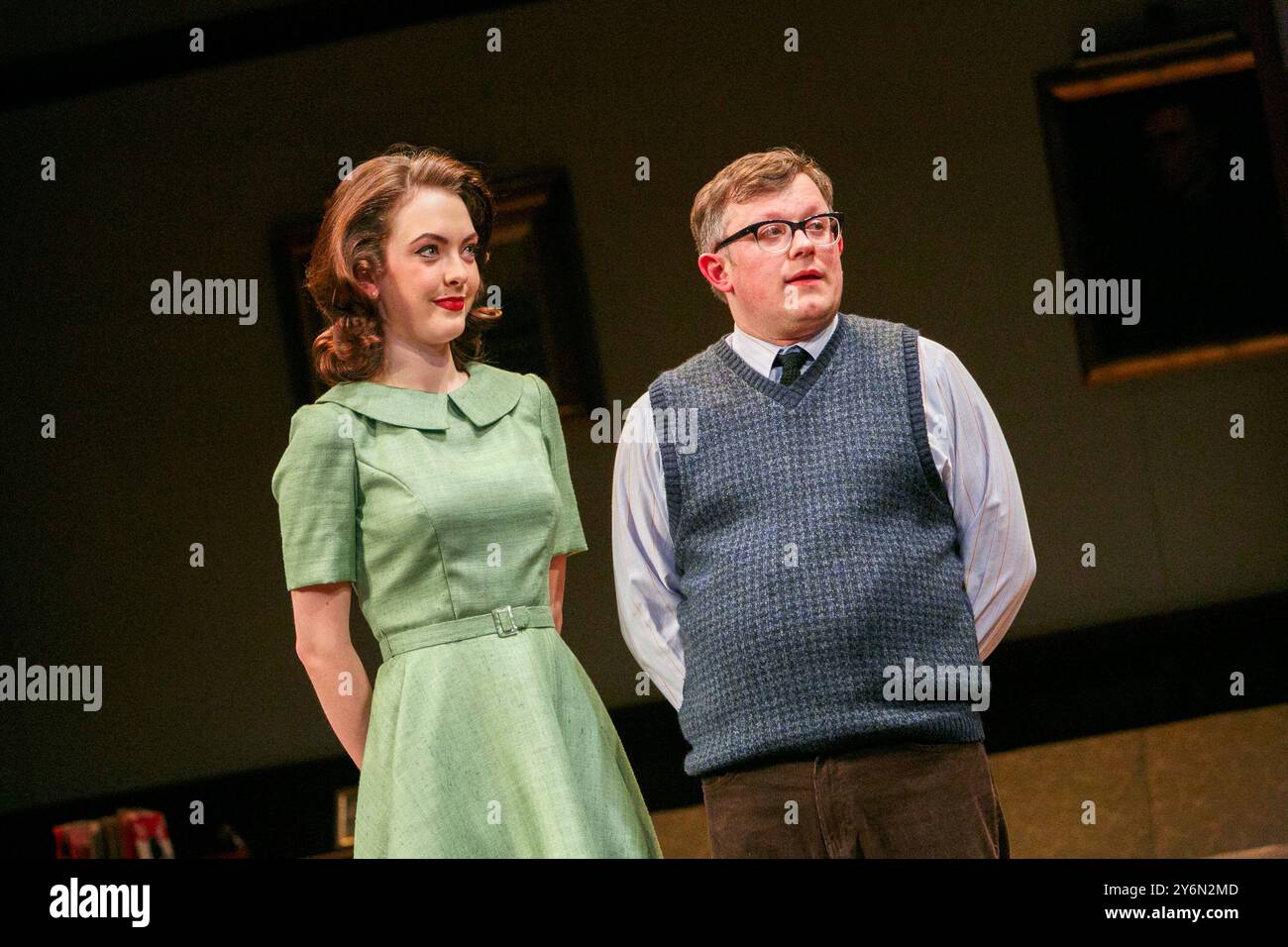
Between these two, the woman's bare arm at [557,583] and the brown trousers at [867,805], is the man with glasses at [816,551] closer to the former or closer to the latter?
the brown trousers at [867,805]

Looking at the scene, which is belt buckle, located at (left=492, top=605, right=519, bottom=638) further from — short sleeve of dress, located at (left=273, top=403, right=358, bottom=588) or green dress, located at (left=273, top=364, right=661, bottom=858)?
short sleeve of dress, located at (left=273, top=403, right=358, bottom=588)

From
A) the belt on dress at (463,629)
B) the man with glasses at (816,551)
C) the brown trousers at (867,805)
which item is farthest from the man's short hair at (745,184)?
the brown trousers at (867,805)

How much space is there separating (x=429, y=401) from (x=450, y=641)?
40 cm

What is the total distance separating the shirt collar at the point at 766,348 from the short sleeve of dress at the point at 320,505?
0.66 meters

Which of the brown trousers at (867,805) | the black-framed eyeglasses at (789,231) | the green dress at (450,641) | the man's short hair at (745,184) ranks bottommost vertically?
the brown trousers at (867,805)

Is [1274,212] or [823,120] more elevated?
[823,120]

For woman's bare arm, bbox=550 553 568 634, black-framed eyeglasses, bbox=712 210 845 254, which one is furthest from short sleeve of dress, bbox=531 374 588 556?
black-framed eyeglasses, bbox=712 210 845 254

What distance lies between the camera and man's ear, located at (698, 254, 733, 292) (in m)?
2.77

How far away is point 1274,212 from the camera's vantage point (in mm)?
3408

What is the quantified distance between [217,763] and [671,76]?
1.72 metres

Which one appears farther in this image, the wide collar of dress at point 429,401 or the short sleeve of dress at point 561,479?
the short sleeve of dress at point 561,479

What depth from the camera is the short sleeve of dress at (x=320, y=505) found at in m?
2.61
